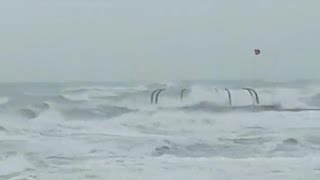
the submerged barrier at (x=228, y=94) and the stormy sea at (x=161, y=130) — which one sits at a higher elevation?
the submerged barrier at (x=228, y=94)

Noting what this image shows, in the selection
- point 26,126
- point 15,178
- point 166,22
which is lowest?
point 15,178

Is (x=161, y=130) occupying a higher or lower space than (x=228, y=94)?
lower

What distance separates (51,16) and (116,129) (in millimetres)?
410

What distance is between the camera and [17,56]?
185 centimetres

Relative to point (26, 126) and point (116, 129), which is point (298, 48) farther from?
point (26, 126)

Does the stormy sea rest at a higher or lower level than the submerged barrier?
lower

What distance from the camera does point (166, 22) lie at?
1861 mm

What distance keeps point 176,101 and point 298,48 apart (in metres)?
0.42

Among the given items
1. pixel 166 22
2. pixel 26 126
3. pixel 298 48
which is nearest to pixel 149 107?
pixel 166 22

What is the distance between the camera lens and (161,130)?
6.12ft

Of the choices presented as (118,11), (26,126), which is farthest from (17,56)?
(118,11)

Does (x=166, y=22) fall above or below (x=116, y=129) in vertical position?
above

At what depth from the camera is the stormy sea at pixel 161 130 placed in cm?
183

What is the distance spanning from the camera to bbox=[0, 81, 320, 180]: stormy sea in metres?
1.83
